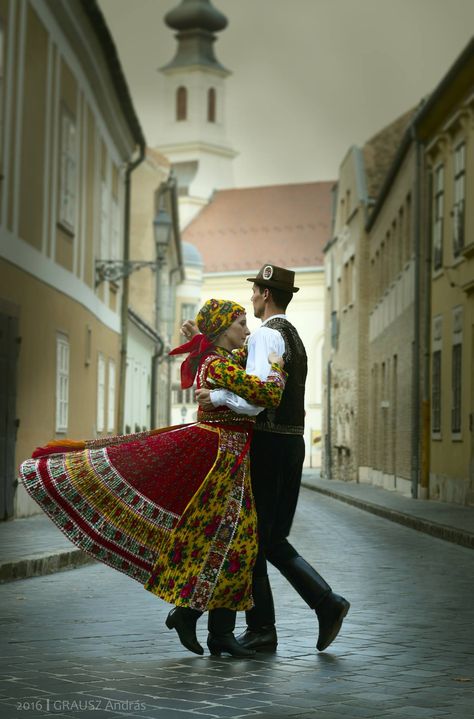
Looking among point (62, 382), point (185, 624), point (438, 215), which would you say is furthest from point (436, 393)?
point (185, 624)

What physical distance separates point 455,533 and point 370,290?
28.8 m

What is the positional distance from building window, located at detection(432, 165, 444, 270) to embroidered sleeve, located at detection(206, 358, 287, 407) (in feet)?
70.0

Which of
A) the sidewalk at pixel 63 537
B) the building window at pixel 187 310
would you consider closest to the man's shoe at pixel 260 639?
the sidewalk at pixel 63 537

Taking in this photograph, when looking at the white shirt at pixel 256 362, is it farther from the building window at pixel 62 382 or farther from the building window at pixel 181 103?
the building window at pixel 181 103

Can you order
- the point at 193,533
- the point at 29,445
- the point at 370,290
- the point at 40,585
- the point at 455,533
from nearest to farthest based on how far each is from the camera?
1. the point at 193,533
2. the point at 40,585
3. the point at 455,533
4. the point at 29,445
5. the point at 370,290

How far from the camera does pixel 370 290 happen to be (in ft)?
150

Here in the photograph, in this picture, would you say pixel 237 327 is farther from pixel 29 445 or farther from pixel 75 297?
pixel 75 297

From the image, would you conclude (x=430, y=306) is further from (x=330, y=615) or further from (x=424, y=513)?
(x=330, y=615)

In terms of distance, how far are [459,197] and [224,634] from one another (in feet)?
65.8

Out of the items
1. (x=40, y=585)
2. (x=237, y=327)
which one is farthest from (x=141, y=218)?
(x=237, y=327)

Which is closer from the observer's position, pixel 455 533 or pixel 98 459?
pixel 98 459

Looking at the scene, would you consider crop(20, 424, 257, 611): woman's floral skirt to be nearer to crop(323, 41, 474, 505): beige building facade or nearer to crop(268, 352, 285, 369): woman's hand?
crop(268, 352, 285, 369): woman's hand

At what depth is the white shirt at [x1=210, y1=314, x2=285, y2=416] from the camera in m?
7.06

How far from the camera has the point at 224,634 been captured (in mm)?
7172
